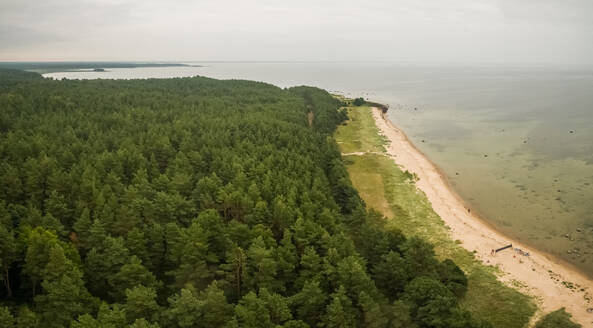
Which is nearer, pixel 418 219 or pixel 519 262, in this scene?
pixel 519 262

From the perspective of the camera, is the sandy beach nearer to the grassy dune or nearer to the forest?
the grassy dune

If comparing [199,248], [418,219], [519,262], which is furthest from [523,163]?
[199,248]

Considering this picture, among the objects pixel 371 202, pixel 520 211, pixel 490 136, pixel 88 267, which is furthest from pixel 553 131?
pixel 88 267

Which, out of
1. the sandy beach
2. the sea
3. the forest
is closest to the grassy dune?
the sandy beach

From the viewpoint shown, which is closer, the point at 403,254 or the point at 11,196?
the point at 403,254

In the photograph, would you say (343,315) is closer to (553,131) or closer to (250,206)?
(250,206)

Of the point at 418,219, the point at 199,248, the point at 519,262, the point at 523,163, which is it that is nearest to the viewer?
the point at 199,248

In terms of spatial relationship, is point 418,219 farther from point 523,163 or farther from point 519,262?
point 523,163
